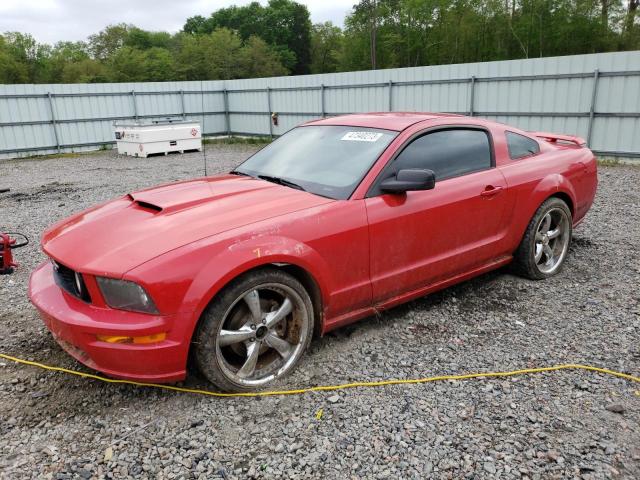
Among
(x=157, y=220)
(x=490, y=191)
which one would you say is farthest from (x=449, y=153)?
(x=157, y=220)

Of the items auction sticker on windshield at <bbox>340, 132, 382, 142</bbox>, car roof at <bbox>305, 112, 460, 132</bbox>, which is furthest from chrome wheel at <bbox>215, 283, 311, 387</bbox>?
car roof at <bbox>305, 112, 460, 132</bbox>

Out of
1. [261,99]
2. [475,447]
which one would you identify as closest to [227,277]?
[475,447]

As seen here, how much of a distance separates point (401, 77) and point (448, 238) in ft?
42.3

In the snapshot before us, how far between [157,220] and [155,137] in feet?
47.1

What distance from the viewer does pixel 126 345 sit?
2617 mm

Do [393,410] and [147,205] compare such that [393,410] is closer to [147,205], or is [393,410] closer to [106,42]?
[147,205]

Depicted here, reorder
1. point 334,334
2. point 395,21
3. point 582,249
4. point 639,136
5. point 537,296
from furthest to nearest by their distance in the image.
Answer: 1. point 395,21
2. point 639,136
3. point 582,249
4. point 537,296
5. point 334,334

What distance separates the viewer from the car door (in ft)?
11.3

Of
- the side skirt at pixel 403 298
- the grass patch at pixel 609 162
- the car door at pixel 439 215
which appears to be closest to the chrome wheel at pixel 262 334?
the side skirt at pixel 403 298

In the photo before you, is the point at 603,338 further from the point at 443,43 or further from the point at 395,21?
the point at 395,21

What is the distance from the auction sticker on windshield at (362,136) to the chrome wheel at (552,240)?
1878 mm

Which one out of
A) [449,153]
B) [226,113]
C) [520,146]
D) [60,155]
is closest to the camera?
[449,153]

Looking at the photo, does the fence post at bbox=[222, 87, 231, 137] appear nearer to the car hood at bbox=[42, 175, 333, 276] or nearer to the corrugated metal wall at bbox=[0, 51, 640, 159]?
the corrugated metal wall at bbox=[0, 51, 640, 159]

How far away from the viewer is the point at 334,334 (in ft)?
12.4
